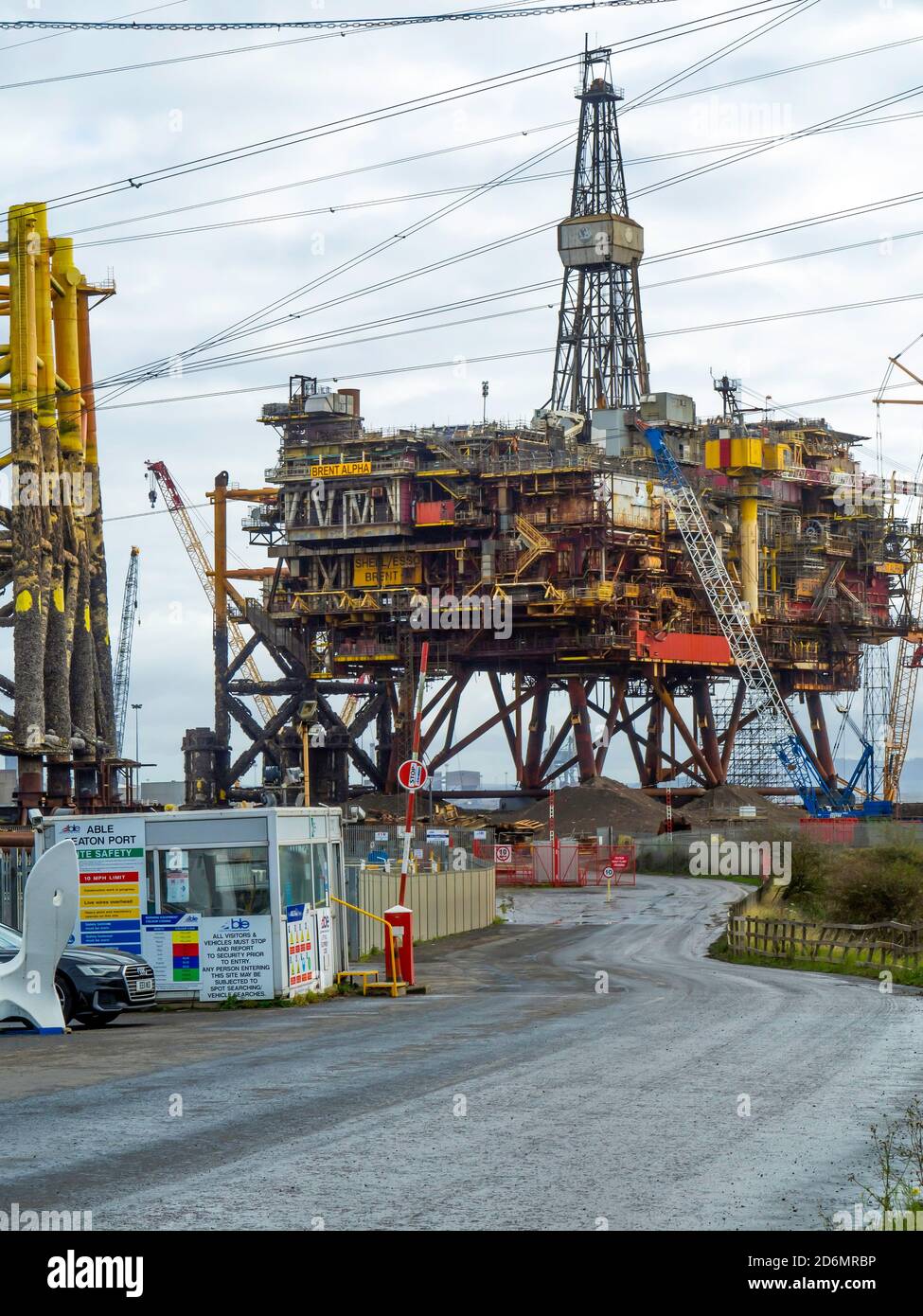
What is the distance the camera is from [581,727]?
11881cm

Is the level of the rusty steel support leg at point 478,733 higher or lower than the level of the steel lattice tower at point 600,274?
lower

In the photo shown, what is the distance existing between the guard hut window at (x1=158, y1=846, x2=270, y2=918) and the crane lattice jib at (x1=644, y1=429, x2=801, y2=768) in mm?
82254

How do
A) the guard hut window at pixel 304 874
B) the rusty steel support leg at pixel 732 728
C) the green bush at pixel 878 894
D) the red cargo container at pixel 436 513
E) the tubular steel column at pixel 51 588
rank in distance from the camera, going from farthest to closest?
the rusty steel support leg at pixel 732 728 → the red cargo container at pixel 436 513 → the tubular steel column at pixel 51 588 → the green bush at pixel 878 894 → the guard hut window at pixel 304 874

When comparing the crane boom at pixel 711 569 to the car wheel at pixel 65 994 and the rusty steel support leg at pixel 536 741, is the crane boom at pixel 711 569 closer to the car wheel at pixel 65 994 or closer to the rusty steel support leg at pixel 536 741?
the rusty steel support leg at pixel 536 741

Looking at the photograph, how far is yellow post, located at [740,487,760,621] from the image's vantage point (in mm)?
117750

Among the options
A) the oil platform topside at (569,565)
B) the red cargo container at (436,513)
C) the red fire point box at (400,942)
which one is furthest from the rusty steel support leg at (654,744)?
the red fire point box at (400,942)

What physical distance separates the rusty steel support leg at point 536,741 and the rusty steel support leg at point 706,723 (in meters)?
10.0

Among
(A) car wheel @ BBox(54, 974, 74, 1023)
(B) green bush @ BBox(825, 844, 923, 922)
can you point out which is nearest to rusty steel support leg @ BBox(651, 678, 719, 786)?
(B) green bush @ BBox(825, 844, 923, 922)

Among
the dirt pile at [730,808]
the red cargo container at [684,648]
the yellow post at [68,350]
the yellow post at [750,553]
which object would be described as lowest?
the dirt pile at [730,808]

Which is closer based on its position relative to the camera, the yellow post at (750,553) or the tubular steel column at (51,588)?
the tubular steel column at (51,588)

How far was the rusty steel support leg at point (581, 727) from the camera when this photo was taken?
118 meters

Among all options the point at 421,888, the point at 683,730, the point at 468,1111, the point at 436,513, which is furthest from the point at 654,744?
the point at 468,1111

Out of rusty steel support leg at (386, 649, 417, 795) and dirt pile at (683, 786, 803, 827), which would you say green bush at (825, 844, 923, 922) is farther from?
rusty steel support leg at (386, 649, 417, 795)
